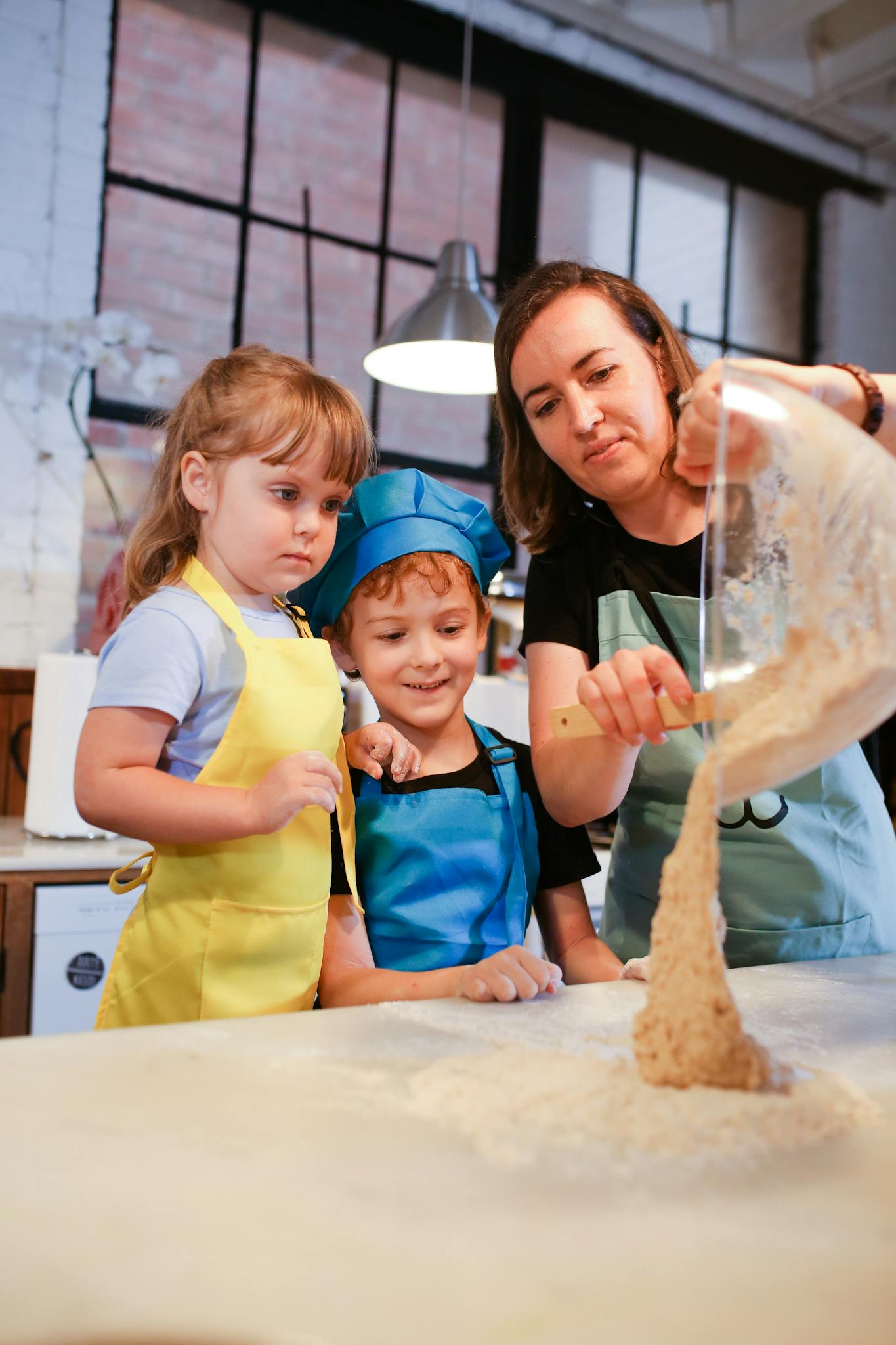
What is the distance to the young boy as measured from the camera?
1.11 meters

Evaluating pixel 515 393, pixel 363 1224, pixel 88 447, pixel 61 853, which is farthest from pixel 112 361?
pixel 363 1224

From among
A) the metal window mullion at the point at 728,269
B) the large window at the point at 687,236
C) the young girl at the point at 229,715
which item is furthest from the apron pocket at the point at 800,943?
the metal window mullion at the point at 728,269

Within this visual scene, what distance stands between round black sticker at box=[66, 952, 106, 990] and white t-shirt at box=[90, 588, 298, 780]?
1.12 meters

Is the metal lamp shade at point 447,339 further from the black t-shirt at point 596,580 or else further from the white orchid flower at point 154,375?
the black t-shirt at point 596,580

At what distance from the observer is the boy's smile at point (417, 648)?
116cm

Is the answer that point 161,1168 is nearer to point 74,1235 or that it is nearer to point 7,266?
point 74,1235

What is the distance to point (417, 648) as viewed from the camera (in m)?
1.15

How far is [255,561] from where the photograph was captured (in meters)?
1.05

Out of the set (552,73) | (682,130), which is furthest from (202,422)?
(682,130)

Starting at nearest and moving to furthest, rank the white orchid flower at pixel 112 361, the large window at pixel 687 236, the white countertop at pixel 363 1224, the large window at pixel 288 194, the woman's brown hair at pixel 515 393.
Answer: the white countertop at pixel 363 1224
the woman's brown hair at pixel 515 393
the white orchid flower at pixel 112 361
the large window at pixel 288 194
the large window at pixel 687 236

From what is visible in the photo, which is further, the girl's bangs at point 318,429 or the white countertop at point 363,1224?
the girl's bangs at point 318,429

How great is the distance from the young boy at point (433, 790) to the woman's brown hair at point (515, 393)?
0.41ft

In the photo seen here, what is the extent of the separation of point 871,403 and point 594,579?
1.33ft

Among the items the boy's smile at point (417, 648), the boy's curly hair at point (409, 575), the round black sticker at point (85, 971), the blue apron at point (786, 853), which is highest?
the boy's curly hair at point (409, 575)
